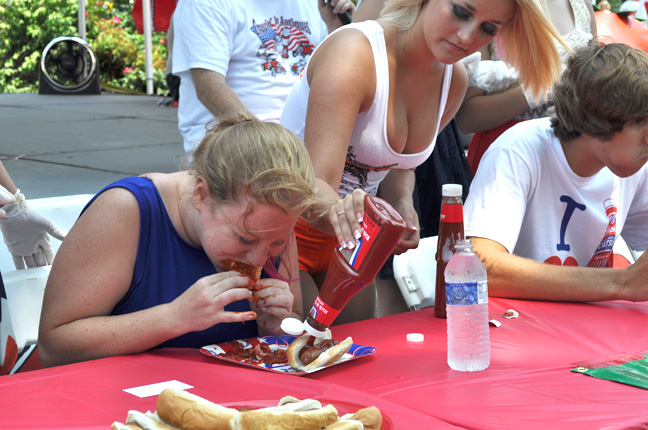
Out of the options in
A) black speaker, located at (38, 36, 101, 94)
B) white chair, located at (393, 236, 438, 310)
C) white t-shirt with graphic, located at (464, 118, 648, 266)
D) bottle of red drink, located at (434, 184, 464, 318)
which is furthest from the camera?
black speaker, located at (38, 36, 101, 94)

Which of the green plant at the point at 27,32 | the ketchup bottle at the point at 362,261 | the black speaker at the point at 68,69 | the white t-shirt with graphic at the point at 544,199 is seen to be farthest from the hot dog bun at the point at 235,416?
the green plant at the point at 27,32

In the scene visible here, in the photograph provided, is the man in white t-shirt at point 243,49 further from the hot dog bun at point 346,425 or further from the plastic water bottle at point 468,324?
the hot dog bun at point 346,425

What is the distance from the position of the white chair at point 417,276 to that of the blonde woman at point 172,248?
88 cm

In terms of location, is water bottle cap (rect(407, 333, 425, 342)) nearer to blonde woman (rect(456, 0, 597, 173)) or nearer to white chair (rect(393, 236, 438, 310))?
white chair (rect(393, 236, 438, 310))

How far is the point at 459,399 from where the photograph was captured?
1535mm

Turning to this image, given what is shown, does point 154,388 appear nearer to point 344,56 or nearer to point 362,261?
point 362,261

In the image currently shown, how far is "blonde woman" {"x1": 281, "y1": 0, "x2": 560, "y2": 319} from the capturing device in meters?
2.15

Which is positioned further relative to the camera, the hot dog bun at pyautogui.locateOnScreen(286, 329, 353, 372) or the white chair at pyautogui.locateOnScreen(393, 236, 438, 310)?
the white chair at pyautogui.locateOnScreen(393, 236, 438, 310)

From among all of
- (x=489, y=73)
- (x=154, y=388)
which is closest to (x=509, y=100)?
(x=489, y=73)

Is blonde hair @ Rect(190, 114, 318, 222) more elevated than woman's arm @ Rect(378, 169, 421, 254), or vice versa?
blonde hair @ Rect(190, 114, 318, 222)

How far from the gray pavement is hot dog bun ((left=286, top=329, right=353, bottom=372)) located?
267 centimetres

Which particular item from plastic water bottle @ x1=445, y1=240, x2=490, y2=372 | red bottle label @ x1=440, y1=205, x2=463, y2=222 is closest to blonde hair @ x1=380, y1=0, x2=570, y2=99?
red bottle label @ x1=440, y1=205, x2=463, y2=222

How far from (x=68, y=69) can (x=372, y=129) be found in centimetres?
1074

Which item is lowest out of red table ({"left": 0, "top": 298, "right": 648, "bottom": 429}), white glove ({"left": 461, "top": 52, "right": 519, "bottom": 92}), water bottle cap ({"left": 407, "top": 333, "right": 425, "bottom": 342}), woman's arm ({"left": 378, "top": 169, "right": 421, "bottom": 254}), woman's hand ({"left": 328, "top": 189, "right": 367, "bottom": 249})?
water bottle cap ({"left": 407, "top": 333, "right": 425, "bottom": 342})
